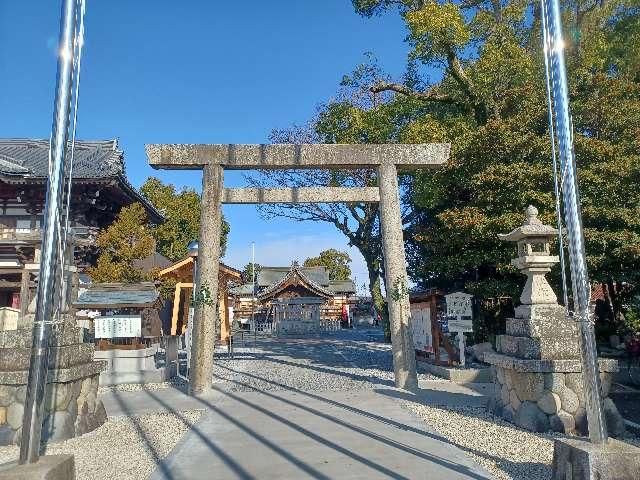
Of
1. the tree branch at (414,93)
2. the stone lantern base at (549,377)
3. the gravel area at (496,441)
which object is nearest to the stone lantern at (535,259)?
the stone lantern base at (549,377)

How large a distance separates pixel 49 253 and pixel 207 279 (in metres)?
6.11

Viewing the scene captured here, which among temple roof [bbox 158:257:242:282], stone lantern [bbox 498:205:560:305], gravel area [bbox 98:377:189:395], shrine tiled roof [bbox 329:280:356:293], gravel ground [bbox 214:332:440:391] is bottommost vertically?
gravel area [bbox 98:377:189:395]

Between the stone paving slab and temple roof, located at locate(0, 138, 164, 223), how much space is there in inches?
441

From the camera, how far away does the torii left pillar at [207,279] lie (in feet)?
28.6

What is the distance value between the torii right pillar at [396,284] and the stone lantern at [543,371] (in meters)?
2.56

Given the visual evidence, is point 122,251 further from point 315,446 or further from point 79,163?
point 315,446

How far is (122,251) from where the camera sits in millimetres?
15289

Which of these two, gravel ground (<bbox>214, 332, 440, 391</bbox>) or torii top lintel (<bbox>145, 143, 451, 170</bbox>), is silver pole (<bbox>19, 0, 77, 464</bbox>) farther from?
gravel ground (<bbox>214, 332, 440, 391</bbox>)

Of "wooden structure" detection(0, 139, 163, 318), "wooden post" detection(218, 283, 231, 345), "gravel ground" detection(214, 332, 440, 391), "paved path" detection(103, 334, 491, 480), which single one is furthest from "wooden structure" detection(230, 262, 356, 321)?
"paved path" detection(103, 334, 491, 480)

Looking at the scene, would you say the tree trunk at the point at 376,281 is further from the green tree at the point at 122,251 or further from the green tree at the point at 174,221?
the green tree at the point at 174,221

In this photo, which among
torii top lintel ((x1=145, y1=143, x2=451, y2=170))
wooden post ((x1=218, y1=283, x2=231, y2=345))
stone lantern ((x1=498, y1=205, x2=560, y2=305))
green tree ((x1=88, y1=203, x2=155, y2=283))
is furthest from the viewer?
green tree ((x1=88, y1=203, x2=155, y2=283))

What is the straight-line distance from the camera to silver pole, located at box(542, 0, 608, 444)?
3254mm

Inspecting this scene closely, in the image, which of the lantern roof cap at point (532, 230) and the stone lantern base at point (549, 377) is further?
the lantern roof cap at point (532, 230)

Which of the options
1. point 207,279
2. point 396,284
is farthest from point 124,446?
point 396,284
